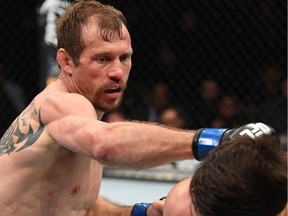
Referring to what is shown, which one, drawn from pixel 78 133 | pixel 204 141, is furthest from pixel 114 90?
pixel 204 141

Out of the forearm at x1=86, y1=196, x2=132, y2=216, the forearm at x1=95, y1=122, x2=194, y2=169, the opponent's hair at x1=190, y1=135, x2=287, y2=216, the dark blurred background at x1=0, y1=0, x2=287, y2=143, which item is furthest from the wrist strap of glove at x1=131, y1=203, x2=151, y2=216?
the dark blurred background at x1=0, y1=0, x2=287, y2=143

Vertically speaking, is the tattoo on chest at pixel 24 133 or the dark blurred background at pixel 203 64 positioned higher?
the tattoo on chest at pixel 24 133

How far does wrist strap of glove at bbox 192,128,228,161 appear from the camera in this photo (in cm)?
139

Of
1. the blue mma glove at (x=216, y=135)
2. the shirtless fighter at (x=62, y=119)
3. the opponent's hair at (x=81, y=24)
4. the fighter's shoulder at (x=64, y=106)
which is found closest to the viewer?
the blue mma glove at (x=216, y=135)

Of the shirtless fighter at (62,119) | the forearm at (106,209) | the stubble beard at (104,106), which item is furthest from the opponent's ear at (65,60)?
the forearm at (106,209)

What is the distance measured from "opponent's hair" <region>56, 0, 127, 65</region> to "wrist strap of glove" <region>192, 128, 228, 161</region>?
0.55 m

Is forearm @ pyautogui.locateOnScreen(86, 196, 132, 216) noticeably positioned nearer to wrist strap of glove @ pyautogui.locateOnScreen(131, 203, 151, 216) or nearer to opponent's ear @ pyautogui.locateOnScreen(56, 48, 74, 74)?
wrist strap of glove @ pyautogui.locateOnScreen(131, 203, 151, 216)

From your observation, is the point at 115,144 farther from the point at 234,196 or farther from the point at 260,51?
the point at 260,51

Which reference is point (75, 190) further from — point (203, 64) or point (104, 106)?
point (203, 64)

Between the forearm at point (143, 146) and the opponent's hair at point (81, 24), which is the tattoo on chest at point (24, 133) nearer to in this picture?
the opponent's hair at point (81, 24)

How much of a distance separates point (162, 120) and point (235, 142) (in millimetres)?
2854

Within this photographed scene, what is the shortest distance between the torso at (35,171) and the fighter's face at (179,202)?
1.50 ft

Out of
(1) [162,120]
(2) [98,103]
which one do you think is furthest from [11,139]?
(1) [162,120]

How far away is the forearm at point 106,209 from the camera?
217 cm
